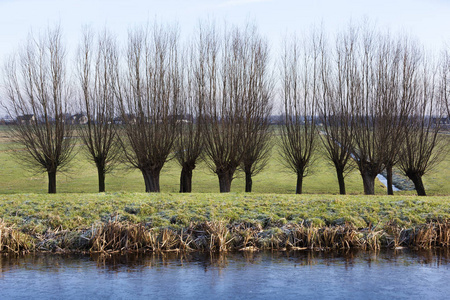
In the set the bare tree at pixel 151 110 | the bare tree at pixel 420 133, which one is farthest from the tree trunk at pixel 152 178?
the bare tree at pixel 420 133

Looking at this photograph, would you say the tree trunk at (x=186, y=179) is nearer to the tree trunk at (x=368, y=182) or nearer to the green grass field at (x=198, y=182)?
the green grass field at (x=198, y=182)

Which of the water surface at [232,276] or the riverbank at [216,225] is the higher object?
the riverbank at [216,225]

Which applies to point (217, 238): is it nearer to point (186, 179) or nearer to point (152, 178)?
point (152, 178)

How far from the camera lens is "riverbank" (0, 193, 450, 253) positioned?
14.3 metres

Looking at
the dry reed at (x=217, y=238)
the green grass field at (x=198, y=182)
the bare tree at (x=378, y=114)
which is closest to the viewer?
the dry reed at (x=217, y=238)

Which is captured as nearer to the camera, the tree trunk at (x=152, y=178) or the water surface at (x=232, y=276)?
the water surface at (x=232, y=276)

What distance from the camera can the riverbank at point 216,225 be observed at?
14312 mm

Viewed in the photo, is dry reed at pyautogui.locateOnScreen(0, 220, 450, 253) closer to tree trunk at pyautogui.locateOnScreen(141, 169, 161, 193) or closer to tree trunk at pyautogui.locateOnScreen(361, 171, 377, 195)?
tree trunk at pyautogui.locateOnScreen(141, 169, 161, 193)

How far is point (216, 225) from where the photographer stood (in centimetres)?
1480

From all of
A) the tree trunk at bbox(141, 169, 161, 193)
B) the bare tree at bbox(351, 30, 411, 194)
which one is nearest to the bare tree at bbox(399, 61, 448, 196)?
the bare tree at bbox(351, 30, 411, 194)

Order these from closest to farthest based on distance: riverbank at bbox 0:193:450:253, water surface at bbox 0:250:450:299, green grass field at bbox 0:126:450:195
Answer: water surface at bbox 0:250:450:299 → riverbank at bbox 0:193:450:253 → green grass field at bbox 0:126:450:195

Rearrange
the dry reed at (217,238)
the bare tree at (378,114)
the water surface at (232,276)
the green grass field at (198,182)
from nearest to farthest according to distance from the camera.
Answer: the water surface at (232,276)
the dry reed at (217,238)
the bare tree at (378,114)
the green grass field at (198,182)

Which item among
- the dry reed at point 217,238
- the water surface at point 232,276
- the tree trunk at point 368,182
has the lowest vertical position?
the water surface at point 232,276

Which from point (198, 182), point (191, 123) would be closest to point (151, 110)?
point (191, 123)
